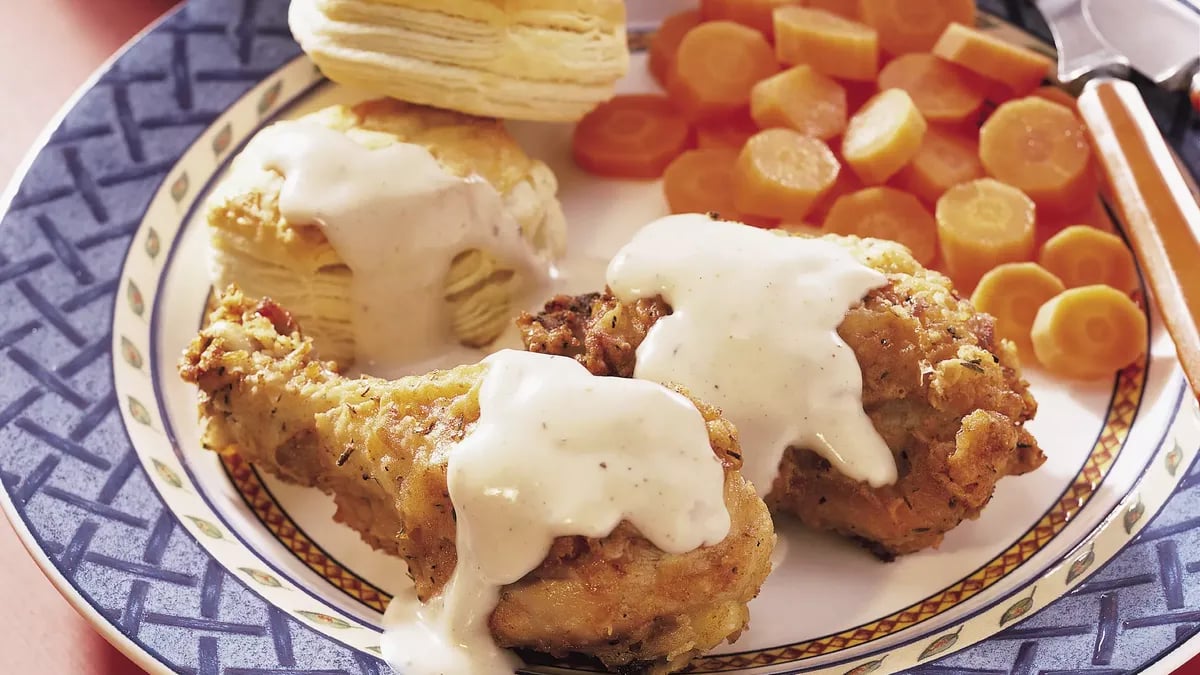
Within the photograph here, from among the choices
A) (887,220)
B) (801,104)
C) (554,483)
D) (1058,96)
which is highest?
(554,483)

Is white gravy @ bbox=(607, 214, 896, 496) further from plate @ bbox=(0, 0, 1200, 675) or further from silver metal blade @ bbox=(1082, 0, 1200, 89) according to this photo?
silver metal blade @ bbox=(1082, 0, 1200, 89)

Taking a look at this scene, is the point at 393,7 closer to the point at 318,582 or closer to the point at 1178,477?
the point at 318,582

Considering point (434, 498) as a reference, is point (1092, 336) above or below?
below

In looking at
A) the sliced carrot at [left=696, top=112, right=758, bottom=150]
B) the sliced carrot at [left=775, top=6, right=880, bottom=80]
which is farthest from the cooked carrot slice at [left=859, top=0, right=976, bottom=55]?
the sliced carrot at [left=696, top=112, right=758, bottom=150]

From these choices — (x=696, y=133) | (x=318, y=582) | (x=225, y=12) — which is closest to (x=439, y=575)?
(x=318, y=582)

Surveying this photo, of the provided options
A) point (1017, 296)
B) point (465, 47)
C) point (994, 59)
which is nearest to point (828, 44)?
point (994, 59)

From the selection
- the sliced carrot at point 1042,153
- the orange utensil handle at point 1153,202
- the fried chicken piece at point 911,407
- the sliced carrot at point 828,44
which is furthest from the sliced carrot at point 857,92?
the fried chicken piece at point 911,407

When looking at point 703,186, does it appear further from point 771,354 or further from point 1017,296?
point 771,354
